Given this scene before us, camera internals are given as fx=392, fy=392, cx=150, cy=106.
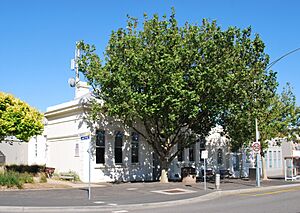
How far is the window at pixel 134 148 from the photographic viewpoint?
28375 mm

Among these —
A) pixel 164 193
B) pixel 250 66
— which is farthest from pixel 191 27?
pixel 164 193

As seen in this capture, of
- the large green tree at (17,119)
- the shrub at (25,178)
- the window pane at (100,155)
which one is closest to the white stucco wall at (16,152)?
the window pane at (100,155)

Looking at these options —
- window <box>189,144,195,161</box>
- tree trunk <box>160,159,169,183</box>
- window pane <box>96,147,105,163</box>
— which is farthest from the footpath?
window <box>189,144,195,161</box>

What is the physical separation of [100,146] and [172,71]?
8.17 m

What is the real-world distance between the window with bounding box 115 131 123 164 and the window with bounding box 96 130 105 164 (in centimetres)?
122

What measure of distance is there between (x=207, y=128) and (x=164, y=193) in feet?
27.9

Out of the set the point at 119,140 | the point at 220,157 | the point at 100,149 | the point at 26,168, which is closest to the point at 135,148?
the point at 119,140

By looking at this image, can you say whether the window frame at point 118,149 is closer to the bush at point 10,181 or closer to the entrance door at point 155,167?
the entrance door at point 155,167

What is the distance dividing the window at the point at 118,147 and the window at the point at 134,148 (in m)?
1.18

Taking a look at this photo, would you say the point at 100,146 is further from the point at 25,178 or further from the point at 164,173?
the point at 25,178

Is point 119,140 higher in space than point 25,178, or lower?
higher

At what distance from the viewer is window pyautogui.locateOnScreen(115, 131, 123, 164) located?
2710 cm

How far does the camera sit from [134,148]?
28.6m

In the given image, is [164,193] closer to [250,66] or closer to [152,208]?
[152,208]
